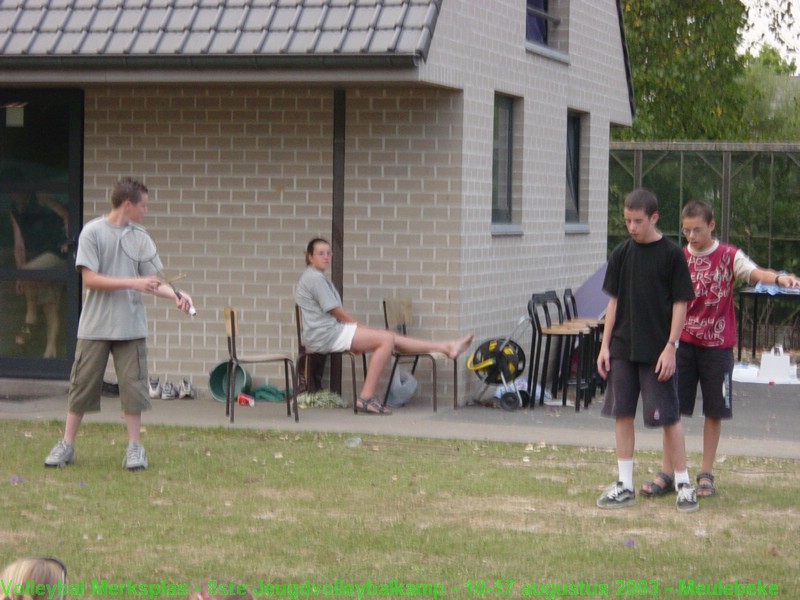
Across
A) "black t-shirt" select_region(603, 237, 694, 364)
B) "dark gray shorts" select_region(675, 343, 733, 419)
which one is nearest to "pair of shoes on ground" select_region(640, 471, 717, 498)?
"dark gray shorts" select_region(675, 343, 733, 419)

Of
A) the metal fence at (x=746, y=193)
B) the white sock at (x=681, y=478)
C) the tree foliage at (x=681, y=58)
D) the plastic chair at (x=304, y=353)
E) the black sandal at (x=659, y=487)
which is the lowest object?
the black sandal at (x=659, y=487)

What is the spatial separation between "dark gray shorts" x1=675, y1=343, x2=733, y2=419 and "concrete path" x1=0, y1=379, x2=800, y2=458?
1.61 metres

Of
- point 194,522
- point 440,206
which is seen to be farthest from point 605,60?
point 194,522

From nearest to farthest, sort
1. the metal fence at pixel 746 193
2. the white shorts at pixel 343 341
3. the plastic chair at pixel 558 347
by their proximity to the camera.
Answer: the white shorts at pixel 343 341 → the plastic chair at pixel 558 347 → the metal fence at pixel 746 193

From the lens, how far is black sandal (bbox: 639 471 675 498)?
8.12 meters

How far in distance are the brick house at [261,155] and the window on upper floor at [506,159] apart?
0.16ft

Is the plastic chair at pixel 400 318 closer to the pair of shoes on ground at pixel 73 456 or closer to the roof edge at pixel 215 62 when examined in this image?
the roof edge at pixel 215 62

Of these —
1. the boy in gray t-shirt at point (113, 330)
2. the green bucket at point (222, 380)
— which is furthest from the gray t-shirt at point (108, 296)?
the green bucket at point (222, 380)

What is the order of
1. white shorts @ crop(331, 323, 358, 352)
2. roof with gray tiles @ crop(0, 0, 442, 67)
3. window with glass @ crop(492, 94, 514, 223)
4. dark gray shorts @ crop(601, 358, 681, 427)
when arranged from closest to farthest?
1. dark gray shorts @ crop(601, 358, 681, 427)
2. roof with gray tiles @ crop(0, 0, 442, 67)
3. white shorts @ crop(331, 323, 358, 352)
4. window with glass @ crop(492, 94, 514, 223)

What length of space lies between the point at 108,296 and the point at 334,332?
9.04 feet

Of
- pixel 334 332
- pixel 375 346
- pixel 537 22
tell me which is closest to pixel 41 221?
pixel 334 332

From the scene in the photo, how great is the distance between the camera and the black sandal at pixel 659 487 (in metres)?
8.12

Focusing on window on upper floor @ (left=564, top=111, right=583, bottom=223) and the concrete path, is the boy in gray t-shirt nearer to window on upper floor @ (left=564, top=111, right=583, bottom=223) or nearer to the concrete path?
the concrete path

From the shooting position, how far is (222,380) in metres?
12.4
